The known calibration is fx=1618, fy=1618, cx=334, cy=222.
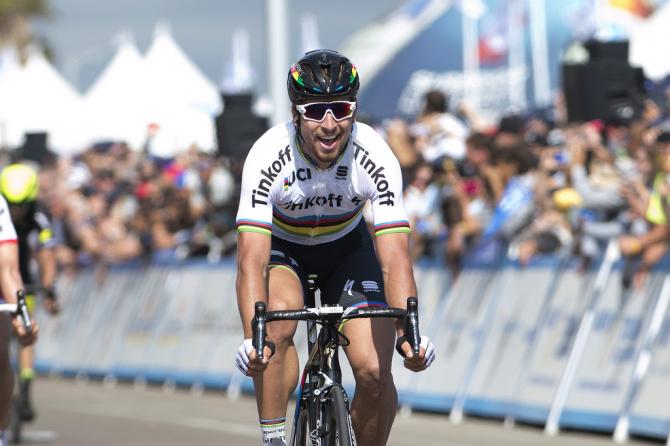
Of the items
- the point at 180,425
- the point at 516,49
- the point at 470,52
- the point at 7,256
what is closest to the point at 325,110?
the point at 7,256

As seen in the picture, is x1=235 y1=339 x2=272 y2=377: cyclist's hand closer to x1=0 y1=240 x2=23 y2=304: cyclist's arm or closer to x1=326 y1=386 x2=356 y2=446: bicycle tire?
x1=326 y1=386 x2=356 y2=446: bicycle tire

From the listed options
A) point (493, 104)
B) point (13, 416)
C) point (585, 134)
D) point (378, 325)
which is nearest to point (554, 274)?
point (585, 134)

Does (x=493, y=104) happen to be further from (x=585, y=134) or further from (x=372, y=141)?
(x=372, y=141)

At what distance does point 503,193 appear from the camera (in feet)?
47.2

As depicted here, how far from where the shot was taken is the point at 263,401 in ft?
25.2

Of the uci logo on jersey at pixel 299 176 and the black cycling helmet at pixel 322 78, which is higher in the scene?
the black cycling helmet at pixel 322 78

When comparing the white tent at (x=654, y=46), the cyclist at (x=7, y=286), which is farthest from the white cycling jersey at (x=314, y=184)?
the white tent at (x=654, y=46)

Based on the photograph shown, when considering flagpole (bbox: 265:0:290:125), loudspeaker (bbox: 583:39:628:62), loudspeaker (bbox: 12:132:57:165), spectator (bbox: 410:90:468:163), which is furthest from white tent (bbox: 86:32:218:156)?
loudspeaker (bbox: 583:39:628:62)

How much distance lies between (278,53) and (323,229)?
10.1 meters

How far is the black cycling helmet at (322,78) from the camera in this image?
24.2ft

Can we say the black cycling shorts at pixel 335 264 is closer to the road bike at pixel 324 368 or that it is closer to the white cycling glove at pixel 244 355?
the road bike at pixel 324 368

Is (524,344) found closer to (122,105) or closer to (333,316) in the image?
(333,316)

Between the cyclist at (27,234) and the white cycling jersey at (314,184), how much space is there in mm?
4964

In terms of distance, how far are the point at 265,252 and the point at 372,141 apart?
2.61 feet
